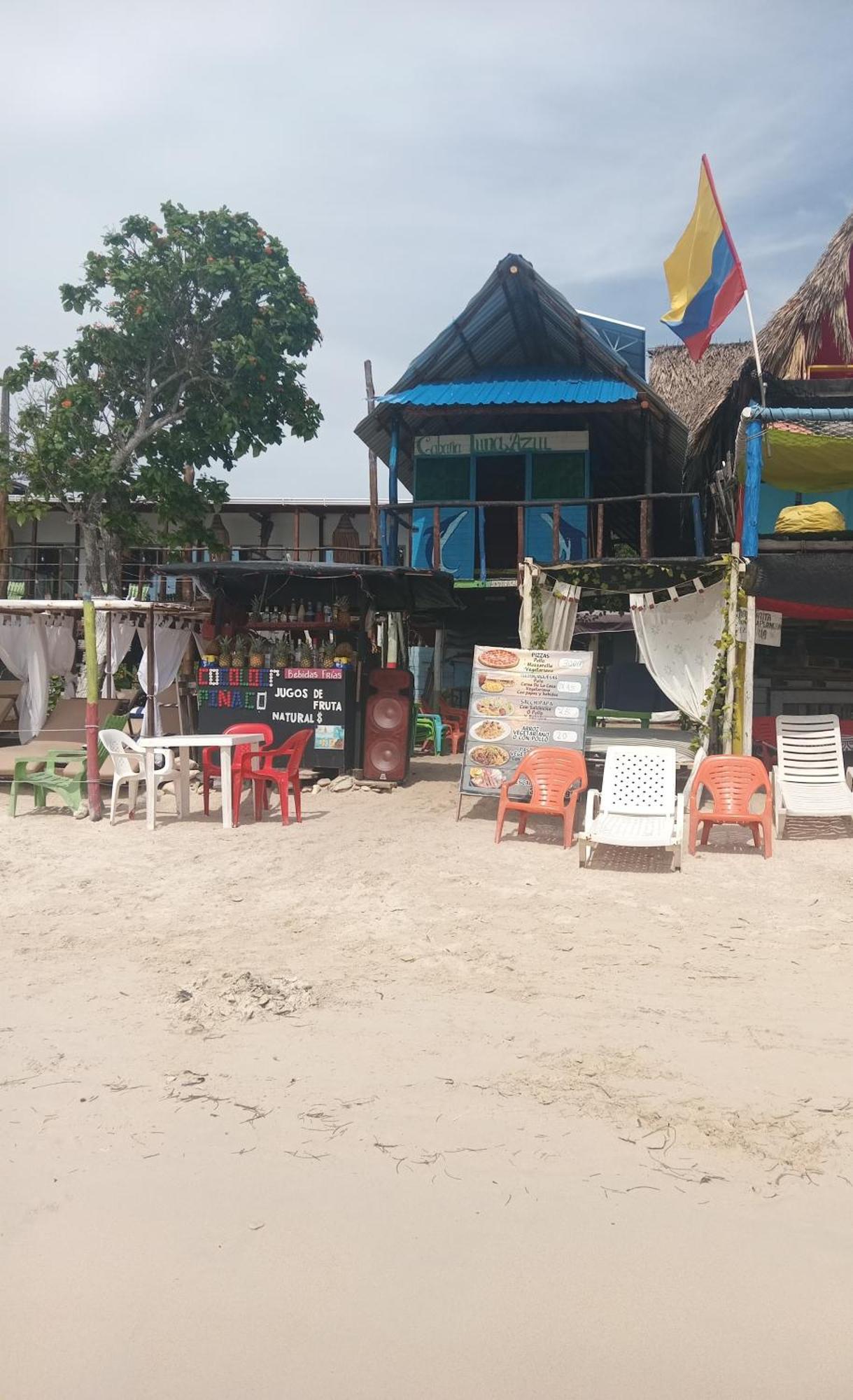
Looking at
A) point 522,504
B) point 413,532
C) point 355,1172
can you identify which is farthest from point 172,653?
point 355,1172

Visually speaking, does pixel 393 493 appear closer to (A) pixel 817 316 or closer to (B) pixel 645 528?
(B) pixel 645 528

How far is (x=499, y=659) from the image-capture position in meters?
8.98

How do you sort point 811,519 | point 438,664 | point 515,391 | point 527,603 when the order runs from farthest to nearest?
point 438,664 < point 515,391 < point 811,519 < point 527,603

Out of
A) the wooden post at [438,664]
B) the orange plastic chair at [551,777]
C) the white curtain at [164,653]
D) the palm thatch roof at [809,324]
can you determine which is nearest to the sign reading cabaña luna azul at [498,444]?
the palm thatch roof at [809,324]

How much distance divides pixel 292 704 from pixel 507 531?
18.7ft

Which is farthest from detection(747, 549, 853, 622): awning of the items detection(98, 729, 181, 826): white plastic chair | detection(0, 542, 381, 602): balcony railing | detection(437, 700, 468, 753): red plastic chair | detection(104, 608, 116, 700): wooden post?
detection(0, 542, 381, 602): balcony railing

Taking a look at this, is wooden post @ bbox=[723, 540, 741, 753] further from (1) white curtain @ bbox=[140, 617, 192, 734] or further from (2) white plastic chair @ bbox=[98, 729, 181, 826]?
(1) white curtain @ bbox=[140, 617, 192, 734]

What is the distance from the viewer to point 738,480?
36.6ft

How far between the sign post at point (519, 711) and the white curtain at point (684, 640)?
882 millimetres

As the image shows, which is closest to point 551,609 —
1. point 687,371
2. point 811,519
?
point 811,519

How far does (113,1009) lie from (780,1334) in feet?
9.67

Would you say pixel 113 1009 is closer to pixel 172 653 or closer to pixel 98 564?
pixel 172 653

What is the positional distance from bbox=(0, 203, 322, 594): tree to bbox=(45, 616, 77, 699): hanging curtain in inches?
50.2

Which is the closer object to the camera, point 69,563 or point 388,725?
point 388,725
